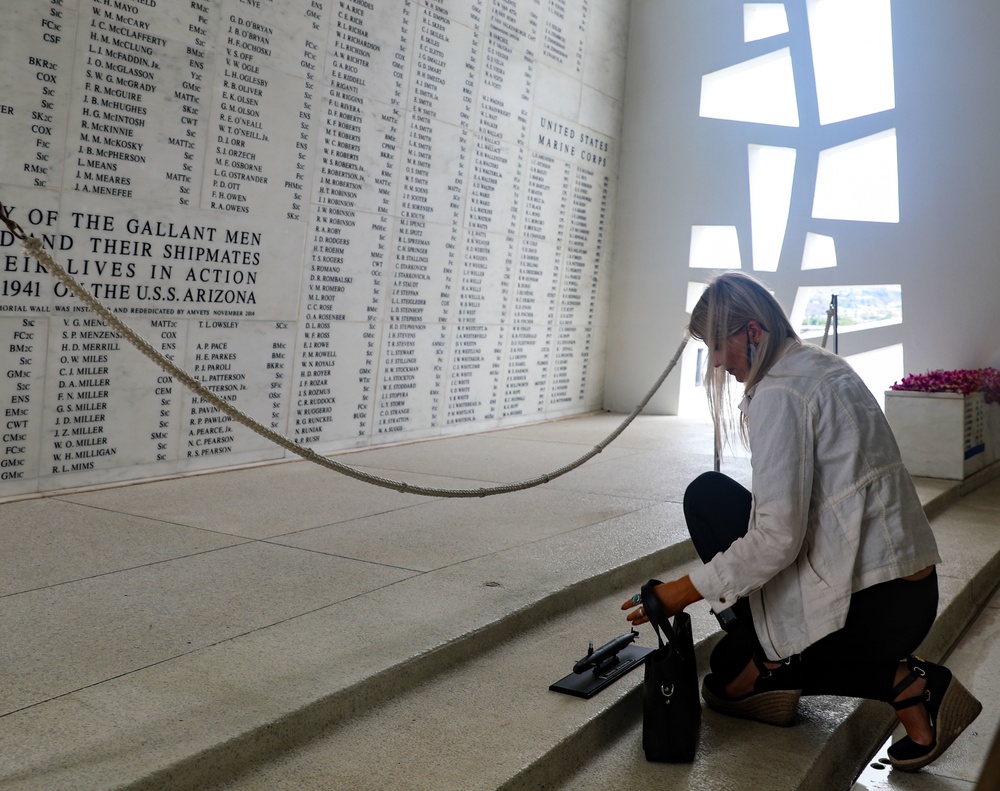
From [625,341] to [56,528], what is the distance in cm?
530

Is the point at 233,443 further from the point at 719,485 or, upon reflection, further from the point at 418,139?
the point at 719,485

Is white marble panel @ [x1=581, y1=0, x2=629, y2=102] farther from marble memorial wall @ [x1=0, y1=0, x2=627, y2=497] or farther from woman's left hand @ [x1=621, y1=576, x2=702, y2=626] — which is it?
woman's left hand @ [x1=621, y1=576, x2=702, y2=626]

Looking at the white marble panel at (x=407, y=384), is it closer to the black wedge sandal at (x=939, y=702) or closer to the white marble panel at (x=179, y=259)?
the white marble panel at (x=179, y=259)

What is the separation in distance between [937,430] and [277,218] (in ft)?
12.9

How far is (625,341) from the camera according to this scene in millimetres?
7836

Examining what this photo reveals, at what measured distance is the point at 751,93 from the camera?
7621 millimetres

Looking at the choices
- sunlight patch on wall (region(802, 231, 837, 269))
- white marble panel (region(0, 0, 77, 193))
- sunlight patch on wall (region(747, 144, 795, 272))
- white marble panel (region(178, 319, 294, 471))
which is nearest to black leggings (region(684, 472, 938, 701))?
white marble panel (region(178, 319, 294, 471))

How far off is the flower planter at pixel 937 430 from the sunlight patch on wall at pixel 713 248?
222 centimetres

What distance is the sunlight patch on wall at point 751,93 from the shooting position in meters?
7.47

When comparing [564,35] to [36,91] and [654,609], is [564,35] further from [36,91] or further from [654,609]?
[654,609]

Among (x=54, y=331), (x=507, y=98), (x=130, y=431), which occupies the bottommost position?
(x=130, y=431)

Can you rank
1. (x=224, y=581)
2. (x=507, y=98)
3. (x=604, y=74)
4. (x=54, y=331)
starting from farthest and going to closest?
(x=604, y=74) → (x=507, y=98) → (x=54, y=331) → (x=224, y=581)

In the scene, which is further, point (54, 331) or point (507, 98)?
point (507, 98)

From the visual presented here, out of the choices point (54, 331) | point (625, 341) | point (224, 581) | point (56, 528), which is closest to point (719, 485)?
point (224, 581)
